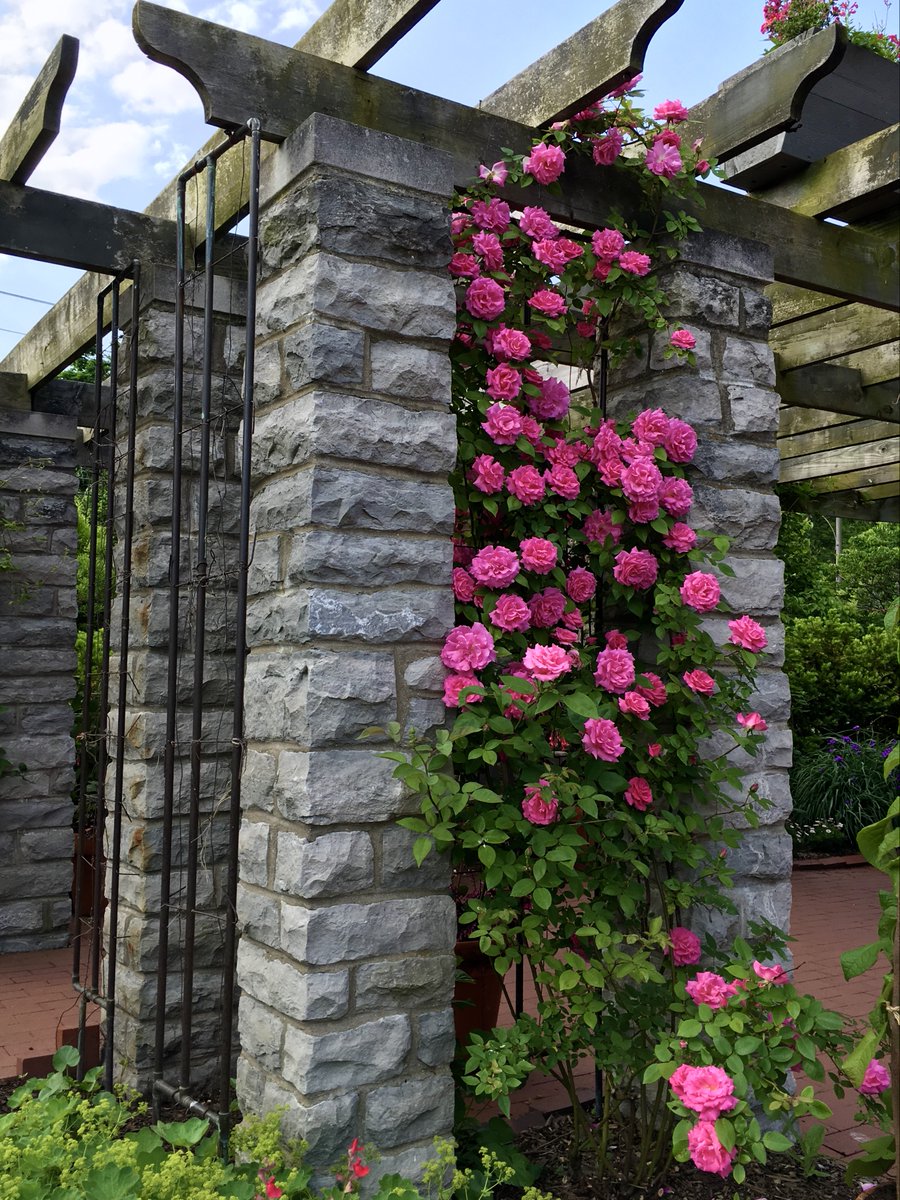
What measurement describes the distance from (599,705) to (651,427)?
0.80 metres

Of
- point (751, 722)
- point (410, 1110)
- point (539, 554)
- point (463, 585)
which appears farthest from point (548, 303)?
point (410, 1110)

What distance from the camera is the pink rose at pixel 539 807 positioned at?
2476mm

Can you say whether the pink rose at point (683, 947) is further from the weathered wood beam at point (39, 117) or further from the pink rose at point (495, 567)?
the weathered wood beam at point (39, 117)

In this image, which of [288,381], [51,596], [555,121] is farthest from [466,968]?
[51,596]

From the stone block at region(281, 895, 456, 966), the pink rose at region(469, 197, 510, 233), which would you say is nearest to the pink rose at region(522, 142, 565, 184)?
the pink rose at region(469, 197, 510, 233)

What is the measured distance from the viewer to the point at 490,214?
9.24 feet

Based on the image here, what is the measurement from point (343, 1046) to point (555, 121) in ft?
8.03

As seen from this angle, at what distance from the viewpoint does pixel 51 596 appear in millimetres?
5570

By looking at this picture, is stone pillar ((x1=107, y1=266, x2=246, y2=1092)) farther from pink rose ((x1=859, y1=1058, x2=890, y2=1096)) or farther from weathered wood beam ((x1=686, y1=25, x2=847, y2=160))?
pink rose ((x1=859, y1=1058, x2=890, y2=1096))

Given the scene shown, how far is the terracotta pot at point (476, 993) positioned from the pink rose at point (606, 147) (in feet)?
7.53

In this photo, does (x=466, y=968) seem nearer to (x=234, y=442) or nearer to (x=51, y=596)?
(x=234, y=442)

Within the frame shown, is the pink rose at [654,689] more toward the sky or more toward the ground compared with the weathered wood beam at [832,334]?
more toward the ground

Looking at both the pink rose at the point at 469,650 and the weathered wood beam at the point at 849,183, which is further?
the weathered wood beam at the point at 849,183

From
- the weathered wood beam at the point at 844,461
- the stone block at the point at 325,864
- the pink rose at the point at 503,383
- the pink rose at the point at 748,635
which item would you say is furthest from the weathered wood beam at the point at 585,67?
the weathered wood beam at the point at 844,461
